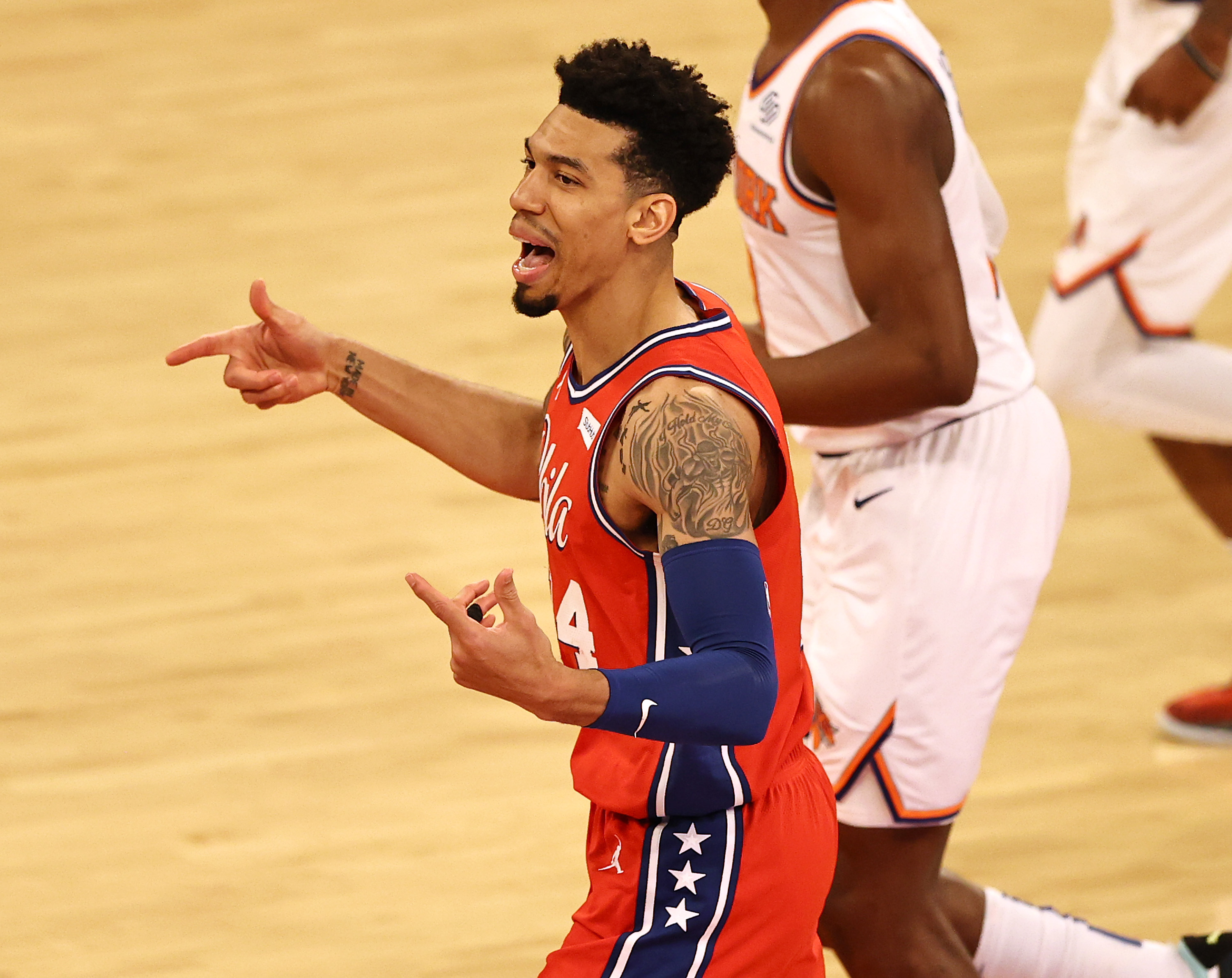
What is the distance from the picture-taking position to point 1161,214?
481cm

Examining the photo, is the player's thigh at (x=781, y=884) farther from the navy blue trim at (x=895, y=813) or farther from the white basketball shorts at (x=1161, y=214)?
the white basketball shorts at (x=1161, y=214)

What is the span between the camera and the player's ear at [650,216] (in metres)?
2.58

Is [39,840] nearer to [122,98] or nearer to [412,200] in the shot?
[412,200]

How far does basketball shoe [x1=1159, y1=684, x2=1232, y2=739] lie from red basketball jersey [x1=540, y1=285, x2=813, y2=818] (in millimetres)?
2090

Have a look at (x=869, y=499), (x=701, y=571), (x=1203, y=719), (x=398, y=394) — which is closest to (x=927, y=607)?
(x=869, y=499)

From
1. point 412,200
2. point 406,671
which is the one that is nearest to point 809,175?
point 406,671

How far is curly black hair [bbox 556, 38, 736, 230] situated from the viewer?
100 inches

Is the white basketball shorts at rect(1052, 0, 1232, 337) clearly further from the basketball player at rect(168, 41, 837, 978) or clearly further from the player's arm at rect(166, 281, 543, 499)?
the basketball player at rect(168, 41, 837, 978)

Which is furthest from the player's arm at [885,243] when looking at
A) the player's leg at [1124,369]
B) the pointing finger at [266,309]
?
the player's leg at [1124,369]

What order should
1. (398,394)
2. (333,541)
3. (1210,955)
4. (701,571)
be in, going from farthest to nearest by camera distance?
(333,541) → (1210,955) → (398,394) → (701,571)

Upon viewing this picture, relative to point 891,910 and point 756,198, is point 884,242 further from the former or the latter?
point 891,910

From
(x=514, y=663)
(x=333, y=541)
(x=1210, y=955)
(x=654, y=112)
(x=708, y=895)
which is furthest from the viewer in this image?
(x=333, y=541)

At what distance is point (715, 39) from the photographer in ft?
26.3

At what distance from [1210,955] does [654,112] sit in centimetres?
186
